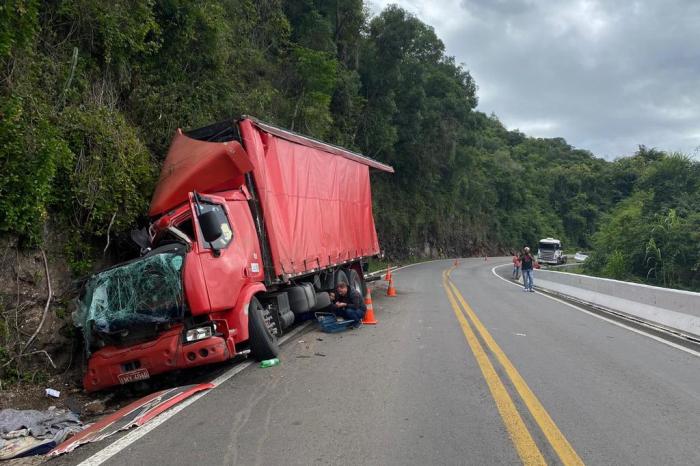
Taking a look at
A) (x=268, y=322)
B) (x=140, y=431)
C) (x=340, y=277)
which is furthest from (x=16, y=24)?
(x=340, y=277)

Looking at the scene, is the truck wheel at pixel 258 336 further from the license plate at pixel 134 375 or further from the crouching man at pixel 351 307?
the crouching man at pixel 351 307

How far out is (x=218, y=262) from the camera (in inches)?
260

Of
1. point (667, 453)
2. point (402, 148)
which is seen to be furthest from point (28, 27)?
point (402, 148)

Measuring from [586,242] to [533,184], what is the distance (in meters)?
12.3

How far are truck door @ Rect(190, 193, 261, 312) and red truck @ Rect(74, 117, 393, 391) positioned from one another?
17mm

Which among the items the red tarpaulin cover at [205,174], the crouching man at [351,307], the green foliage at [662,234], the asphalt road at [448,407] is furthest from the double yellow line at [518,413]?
the green foliage at [662,234]

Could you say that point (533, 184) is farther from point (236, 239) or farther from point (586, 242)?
point (236, 239)

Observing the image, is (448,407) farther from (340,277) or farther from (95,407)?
(340,277)

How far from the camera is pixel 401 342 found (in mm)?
8484

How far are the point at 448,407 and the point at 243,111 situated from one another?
1301 cm

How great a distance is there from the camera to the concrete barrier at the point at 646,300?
9.65 meters

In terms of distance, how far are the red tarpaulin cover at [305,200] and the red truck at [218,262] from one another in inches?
1.3

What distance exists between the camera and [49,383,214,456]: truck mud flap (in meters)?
4.46

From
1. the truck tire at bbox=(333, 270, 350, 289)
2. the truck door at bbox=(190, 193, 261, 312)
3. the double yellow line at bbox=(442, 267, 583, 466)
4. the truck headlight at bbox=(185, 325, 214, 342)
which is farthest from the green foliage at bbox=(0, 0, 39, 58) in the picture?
the double yellow line at bbox=(442, 267, 583, 466)
